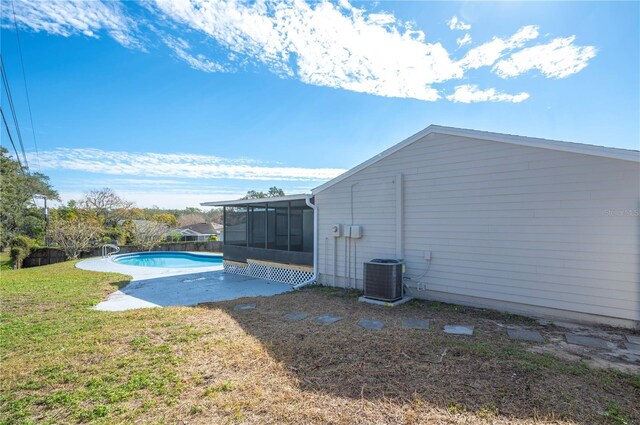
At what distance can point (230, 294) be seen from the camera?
306 inches

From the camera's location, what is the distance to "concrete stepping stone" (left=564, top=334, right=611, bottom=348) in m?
3.87

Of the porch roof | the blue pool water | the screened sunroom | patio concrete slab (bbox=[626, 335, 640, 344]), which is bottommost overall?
the blue pool water

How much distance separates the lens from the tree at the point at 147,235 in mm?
20312

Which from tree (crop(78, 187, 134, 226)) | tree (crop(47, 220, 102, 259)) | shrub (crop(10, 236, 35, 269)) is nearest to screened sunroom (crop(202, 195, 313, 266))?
tree (crop(47, 220, 102, 259))

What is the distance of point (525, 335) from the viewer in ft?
14.0

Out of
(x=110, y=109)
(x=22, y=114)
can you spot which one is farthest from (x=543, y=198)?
(x=22, y=114)

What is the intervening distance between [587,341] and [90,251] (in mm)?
23192

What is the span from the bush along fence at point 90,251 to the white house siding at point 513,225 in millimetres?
16843

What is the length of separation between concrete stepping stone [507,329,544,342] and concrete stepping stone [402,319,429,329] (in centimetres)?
117

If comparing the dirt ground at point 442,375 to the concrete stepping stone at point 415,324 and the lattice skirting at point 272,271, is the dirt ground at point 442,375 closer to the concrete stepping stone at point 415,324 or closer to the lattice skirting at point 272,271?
the concrete stepping stone at point 415,324

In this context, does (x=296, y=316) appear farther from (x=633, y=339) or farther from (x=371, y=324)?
(x=633, y=339)

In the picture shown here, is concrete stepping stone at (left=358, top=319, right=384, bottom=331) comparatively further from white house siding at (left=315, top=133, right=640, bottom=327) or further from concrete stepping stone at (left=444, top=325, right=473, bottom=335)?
white house siding at (left=315, top=133, right=640, bottom=327)

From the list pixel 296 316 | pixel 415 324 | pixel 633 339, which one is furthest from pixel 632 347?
pixel 296 316

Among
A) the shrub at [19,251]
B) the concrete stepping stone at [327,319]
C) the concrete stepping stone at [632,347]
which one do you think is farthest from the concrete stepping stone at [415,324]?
the shrub at [19,251]
